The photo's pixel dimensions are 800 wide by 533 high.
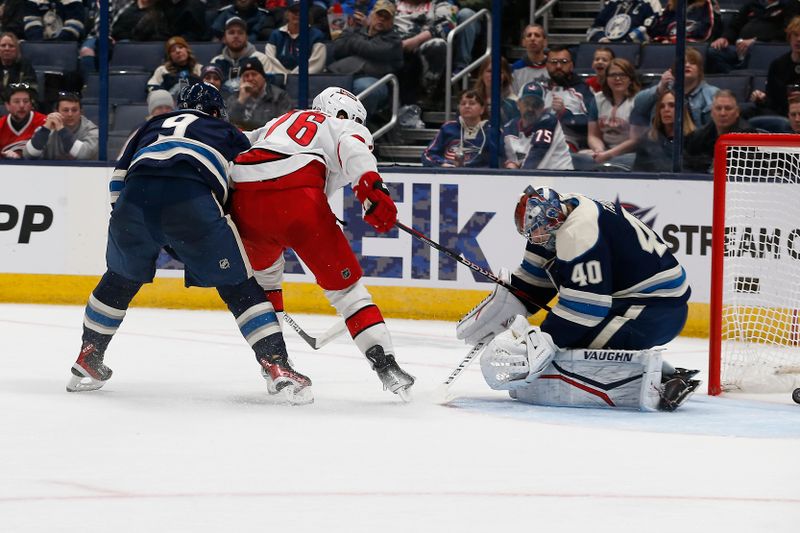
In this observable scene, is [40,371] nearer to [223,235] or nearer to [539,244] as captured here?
[223,235]

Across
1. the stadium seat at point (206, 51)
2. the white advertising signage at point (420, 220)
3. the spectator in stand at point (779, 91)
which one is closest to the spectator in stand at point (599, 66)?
the white advertising signage at point (420, 220)

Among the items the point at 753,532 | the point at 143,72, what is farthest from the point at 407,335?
the point at 753,532

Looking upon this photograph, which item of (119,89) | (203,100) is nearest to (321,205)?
(203,100)

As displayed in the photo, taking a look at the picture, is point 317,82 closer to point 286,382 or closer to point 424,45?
point 424,45

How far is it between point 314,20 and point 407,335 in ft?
6.69

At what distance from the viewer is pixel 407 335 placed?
6.76 meters

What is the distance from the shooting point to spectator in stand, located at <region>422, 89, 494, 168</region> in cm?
729

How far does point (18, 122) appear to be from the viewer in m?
7.81

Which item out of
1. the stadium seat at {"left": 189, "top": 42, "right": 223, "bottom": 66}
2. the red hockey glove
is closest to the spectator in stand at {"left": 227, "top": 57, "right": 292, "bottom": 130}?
the stadium seat at {"left": 189, "top": 42, "right": 223, "bottom": 66}

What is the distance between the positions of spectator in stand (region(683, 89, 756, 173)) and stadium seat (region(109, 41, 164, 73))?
3135 millimetres

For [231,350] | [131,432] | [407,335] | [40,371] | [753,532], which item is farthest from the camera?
[407,335]

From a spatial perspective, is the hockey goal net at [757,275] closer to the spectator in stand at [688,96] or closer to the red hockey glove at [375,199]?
the spectator in stand at [688,96]

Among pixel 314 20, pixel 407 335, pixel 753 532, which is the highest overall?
pixel 314 20

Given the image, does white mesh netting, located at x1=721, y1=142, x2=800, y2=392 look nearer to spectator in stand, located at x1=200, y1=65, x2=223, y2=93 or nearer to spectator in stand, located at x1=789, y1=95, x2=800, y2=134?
spectator in stand, located at x1=789, y1=95, x2=800, y2=134
